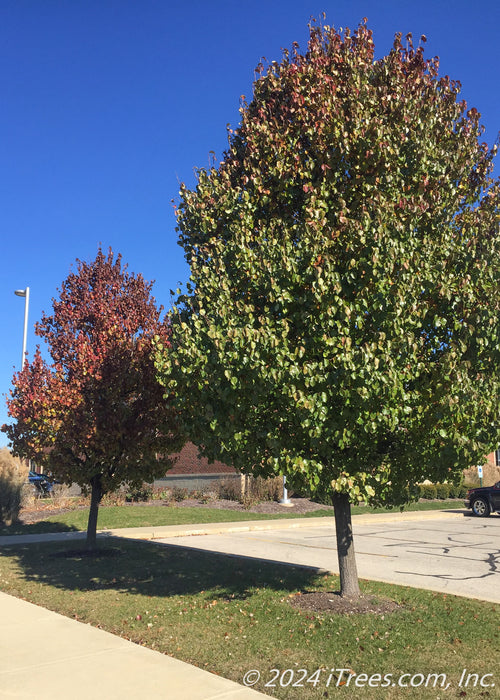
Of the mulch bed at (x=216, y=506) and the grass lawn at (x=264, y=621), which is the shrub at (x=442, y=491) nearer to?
the mulch bed at (x=216, y=506)

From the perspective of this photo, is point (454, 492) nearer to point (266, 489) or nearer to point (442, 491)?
point (442, 491)

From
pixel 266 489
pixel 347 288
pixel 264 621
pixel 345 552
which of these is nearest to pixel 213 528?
pixel 266 489

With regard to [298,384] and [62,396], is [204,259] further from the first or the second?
[62,396]

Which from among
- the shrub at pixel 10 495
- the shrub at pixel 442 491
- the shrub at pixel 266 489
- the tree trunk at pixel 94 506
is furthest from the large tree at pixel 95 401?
the shrub at pixel 442 491

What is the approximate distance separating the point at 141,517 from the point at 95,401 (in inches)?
381

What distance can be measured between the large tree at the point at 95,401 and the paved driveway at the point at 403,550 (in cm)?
366

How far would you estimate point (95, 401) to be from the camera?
12.2m

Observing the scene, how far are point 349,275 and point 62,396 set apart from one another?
727cm

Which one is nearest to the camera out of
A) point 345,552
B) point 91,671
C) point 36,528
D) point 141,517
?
point 91,671

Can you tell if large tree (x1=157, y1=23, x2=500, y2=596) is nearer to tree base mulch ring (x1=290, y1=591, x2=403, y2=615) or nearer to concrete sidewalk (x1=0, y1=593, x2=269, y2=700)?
tree base mulch ring (x1=290, y1=591, x2=403, y2=615)

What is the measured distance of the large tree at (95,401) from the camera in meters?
12.0

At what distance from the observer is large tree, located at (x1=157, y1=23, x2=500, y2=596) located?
22.7 feet

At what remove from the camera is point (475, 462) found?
778 cm

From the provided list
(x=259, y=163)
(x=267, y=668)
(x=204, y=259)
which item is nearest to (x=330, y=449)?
(x=267, y=668)
